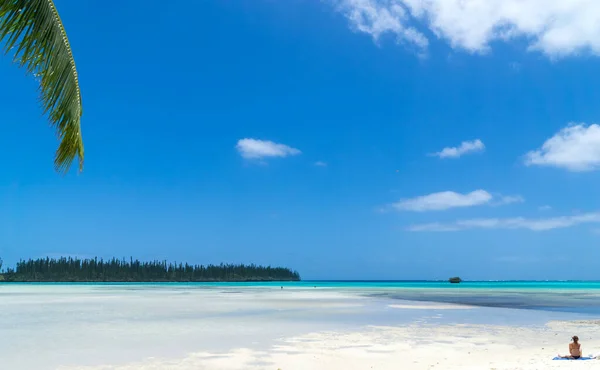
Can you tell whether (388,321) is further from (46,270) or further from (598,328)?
(46,270)

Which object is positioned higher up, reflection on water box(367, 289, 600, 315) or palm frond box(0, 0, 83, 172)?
palm frond box(0, 0, 83, 172)

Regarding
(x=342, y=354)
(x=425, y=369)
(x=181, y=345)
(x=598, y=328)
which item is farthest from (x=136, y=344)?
(x=598, y=328)

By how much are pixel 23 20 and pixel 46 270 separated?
153749 mm

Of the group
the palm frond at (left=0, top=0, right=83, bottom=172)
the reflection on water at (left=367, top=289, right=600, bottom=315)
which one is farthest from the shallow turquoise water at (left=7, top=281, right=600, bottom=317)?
the palm frond at (left=0, top=0, right=83, bottom=172)

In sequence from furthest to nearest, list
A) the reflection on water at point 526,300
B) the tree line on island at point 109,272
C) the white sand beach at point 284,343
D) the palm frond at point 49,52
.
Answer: the tree line on island at point 109,272 → the reflection on water at point 526,300 → the white sand beach at point 284,343 → the palm frond at point 49,52

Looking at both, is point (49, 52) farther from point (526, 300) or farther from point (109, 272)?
point (109, 272)

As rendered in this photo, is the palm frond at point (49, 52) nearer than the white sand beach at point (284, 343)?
Yes

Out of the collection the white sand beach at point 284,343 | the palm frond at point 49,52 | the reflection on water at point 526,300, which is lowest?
the white sand beach at point 284,343

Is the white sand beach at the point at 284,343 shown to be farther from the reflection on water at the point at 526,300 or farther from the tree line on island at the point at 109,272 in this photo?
the tree line on island at the point at 109,272

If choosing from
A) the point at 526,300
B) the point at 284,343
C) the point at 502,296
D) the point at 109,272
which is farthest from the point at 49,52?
the point at 109,272

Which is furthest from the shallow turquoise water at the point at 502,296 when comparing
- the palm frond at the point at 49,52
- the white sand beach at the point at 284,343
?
the palm frond at the point at 49,52

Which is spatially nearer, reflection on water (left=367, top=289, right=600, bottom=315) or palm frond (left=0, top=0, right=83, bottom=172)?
palm frond (left=0, top=0, right=83, bottom=172)

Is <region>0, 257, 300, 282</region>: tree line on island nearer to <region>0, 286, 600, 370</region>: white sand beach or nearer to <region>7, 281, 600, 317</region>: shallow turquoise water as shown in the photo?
<region>7, 281, 600, 317</region>: shallow turquoise water

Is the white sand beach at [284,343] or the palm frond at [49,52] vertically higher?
the palm frond at [49,52]
